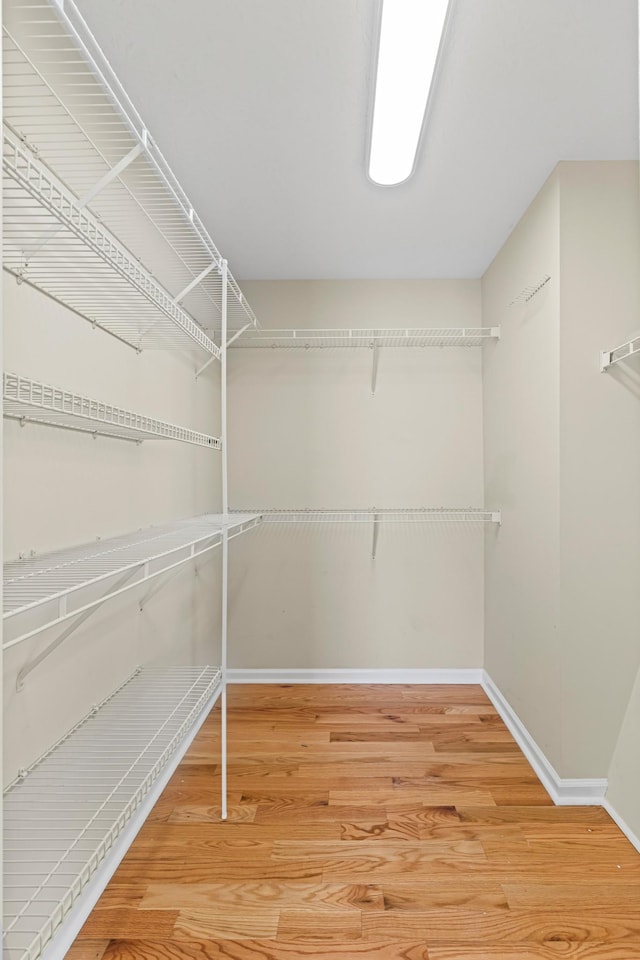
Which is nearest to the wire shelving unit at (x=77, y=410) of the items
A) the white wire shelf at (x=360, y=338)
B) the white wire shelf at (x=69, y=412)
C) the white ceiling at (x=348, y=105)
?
the white wire shelf at (x=69, y=412)

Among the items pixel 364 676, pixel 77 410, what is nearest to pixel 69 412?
pixel 77 410

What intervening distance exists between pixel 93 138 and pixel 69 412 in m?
1.04

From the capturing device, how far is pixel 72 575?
102cm

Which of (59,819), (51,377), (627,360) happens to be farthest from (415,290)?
(59,819)

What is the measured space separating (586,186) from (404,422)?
52.4 inches

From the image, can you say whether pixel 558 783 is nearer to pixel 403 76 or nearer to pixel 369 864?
pixel 369 864

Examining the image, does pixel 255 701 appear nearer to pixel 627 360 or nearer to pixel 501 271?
pixel 627 360

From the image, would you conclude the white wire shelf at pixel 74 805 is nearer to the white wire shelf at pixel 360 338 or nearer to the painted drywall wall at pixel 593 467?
the painted drywall wall at pixel 593 467

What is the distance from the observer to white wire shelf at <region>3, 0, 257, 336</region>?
3.46 ft

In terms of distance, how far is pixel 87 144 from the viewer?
4.81ft

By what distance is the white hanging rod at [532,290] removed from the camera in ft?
6.44

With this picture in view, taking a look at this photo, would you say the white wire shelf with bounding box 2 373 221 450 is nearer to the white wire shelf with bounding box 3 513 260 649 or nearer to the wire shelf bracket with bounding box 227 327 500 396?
the white wire shelf with bounding box 3 513 260 649

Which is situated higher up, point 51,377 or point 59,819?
point 51,377

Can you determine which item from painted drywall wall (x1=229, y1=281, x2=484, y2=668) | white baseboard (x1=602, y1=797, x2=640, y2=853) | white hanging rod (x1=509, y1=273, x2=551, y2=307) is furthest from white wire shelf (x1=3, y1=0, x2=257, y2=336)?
white baseboard (x1=602, y1=797, x2=640, y2=853)
